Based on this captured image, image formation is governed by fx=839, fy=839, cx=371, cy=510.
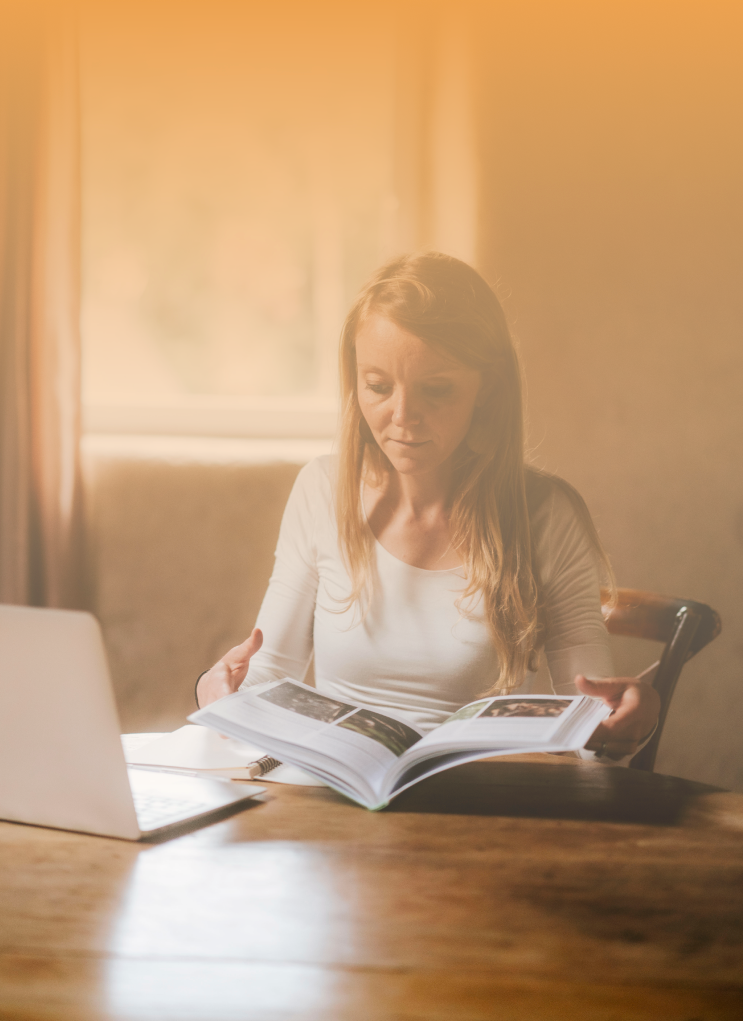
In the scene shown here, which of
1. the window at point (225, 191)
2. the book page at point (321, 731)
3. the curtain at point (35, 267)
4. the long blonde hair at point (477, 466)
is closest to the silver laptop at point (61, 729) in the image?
the book page at point (321, 731)

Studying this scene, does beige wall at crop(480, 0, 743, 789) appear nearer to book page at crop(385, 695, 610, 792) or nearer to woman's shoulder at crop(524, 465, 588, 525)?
woman's shoulder at crop(524, 465, 588, 525)

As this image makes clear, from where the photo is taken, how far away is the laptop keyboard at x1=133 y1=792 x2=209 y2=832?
2.22 feet

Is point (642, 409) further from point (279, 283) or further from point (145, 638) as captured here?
point (145, 638)

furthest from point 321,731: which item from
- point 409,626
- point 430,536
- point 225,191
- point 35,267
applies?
point 225,191

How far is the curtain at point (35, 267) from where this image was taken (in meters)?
1.87

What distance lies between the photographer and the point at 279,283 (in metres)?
2.08

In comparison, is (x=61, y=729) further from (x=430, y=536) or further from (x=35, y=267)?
(x=35, y=267)

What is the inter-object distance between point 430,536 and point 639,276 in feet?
3.33

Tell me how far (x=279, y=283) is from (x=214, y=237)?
0.62 ft

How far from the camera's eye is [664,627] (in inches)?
49.6

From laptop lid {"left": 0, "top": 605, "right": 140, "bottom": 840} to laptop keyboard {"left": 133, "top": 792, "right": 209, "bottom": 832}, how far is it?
0.03 m

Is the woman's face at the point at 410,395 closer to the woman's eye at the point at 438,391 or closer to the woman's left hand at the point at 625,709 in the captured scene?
the woman's eye at the point at 438,391

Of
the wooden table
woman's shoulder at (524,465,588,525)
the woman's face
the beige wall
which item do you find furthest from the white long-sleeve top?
the beige wall

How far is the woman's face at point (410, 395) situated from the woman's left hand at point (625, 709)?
1.94 feet
